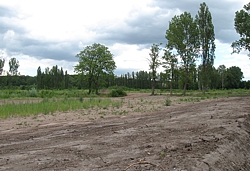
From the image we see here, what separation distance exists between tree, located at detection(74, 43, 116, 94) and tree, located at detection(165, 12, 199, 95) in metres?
16.7

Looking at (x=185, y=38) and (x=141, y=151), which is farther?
(x=185, y=38)

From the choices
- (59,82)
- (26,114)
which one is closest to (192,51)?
(26,114)

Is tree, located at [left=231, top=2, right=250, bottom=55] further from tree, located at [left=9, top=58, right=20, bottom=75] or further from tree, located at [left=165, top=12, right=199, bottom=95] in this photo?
tree, located at [left=9, top=58, right=20, bottom=75]

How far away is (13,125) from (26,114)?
308 cm

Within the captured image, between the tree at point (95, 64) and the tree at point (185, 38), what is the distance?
1670 cm

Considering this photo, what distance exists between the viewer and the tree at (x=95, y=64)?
47812 mm

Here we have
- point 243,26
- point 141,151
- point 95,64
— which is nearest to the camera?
point 141,151

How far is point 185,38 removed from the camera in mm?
35094

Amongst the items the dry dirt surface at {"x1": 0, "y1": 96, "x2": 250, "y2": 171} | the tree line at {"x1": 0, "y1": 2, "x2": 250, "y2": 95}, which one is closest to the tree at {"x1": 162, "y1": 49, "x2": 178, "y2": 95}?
the tree line at {"x1": 0, "y1": 2, "x2": 250, "y2": 95}

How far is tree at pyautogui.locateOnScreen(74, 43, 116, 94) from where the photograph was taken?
47.8 metres

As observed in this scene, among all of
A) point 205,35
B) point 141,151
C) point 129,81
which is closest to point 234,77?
point 129,81

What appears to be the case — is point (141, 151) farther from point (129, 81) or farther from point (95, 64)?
point (129, 81)

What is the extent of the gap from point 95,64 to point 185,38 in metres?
19.1

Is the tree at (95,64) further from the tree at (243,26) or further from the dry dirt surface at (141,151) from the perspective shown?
the dry dirt surface at (141,151)
